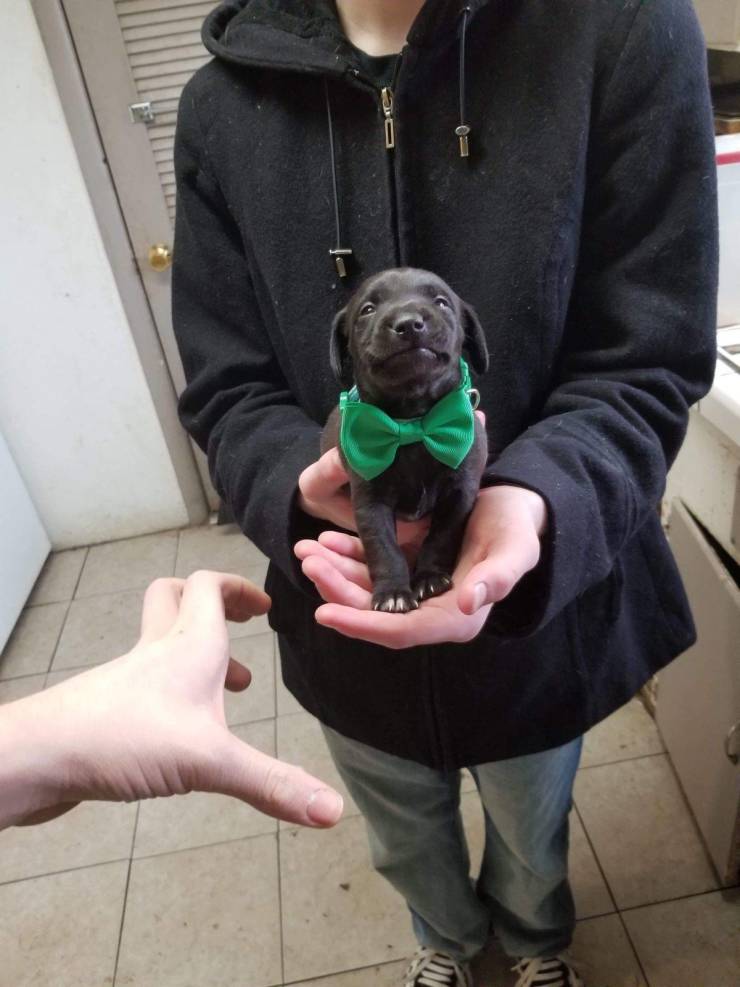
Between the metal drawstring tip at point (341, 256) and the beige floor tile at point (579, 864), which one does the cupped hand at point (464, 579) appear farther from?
the beige floor tile at point (579, 864)

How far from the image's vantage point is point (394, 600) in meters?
0.63

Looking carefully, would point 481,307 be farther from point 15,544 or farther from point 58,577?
point 58,577

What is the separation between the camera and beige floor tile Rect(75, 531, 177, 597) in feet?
8.07

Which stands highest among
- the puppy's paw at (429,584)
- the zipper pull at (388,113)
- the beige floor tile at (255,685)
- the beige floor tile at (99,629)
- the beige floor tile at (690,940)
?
the zipper pull at (388,113)

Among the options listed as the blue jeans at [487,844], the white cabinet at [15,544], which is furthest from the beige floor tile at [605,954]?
the white cabinet at [15,544]

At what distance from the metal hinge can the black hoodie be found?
1443 mm

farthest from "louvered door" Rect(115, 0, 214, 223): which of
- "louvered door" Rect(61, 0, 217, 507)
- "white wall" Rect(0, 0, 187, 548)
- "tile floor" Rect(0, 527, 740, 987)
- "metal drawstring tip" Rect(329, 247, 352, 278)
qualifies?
"tile floor" Rect(0, 527, 740, 987)

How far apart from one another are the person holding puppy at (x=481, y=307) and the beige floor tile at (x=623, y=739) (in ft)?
2.59

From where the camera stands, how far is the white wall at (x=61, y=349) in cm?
205

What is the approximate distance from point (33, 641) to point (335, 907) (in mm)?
1282

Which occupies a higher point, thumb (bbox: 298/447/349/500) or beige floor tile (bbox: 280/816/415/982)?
thumb (bbox: 298/447/349/500)

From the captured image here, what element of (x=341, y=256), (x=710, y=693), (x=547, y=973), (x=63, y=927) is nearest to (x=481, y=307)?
(x=341, y=256)

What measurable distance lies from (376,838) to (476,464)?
634 mm

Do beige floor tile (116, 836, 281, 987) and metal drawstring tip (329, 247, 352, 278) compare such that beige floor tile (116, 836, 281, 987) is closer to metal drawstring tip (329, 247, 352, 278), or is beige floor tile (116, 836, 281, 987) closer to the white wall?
metal drawstring tip (329, 247, 352, 278)
